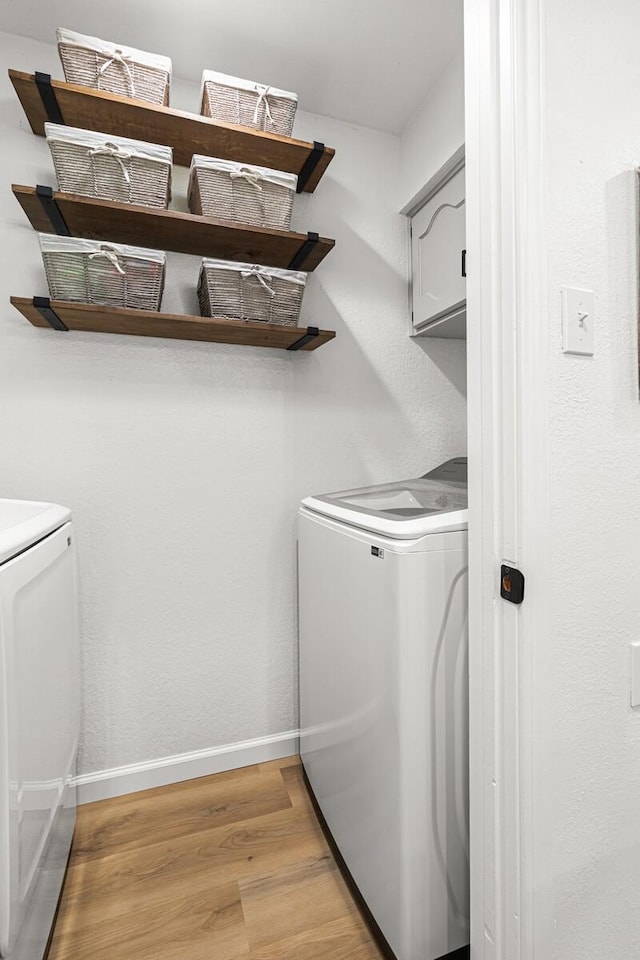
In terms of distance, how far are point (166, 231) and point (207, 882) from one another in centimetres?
186

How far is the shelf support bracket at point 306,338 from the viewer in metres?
1.60

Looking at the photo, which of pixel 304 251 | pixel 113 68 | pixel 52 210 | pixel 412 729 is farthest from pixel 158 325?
pixel 412 729

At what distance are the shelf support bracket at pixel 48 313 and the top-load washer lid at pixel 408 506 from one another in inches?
36.5

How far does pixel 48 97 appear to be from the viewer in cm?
131

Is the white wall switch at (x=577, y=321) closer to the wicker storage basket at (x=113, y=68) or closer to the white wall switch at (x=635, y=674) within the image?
the white wall switch at (x=635, y=674)

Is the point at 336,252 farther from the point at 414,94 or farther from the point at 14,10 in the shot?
the point at 14,10

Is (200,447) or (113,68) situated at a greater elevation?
(113,68)

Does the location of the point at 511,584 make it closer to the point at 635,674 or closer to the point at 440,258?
the point at 635,674

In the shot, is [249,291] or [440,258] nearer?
[249,291]

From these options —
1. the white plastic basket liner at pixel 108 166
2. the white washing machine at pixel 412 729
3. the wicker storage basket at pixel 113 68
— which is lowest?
the white washing machine at pixel 412 729

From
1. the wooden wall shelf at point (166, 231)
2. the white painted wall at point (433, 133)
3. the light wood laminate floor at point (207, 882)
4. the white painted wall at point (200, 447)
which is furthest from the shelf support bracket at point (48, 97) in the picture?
the light wood laminate floor at point (207, 882)

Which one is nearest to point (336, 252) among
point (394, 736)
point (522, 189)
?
point (522, 189)

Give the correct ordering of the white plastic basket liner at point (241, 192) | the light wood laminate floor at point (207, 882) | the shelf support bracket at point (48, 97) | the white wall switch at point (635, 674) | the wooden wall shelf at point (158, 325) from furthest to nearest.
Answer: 1. the white plastic basket liner at point (241, 192)
2. the wooden wall shelf at point (158, 325)
3. the shelf support bracket at point (48, 97)
4. the light wood laminate floor at point (207, 882)
5. the white wall switch at point (635, 674)

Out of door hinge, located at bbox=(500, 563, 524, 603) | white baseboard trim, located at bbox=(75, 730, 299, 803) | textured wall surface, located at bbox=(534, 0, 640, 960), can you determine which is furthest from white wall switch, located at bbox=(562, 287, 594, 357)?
white baseboard trim, located at bbox=(75, 730, 299, 803)
